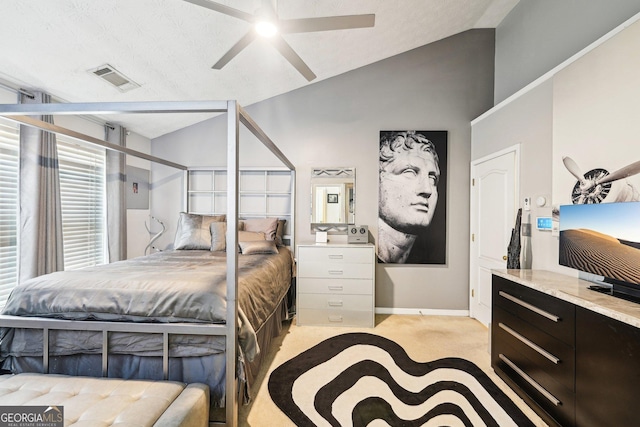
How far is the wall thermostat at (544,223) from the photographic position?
7.10 ft

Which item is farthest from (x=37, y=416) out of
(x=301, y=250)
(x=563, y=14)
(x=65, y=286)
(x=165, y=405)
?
(x=563, y=14)

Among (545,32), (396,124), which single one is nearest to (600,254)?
(545,32)

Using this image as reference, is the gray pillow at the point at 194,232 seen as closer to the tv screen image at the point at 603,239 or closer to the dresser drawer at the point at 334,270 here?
the dresser drawer at the point at 334,270

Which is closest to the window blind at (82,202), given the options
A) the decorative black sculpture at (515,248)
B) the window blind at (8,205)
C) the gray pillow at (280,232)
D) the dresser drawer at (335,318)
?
the window blind at (8,205)

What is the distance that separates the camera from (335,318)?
296cm

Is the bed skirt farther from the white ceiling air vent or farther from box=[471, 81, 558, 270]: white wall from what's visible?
box=[471, 81, 558, 270]: white wall

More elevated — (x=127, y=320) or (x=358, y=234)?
(x=358, y=234)

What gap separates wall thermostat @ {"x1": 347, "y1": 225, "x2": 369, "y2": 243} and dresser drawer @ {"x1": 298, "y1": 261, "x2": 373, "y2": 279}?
0.35 metres

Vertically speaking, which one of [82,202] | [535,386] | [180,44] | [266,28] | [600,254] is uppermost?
[180,44]

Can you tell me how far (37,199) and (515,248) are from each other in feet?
13.4

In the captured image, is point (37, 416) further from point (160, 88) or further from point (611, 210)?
point (611, 210)

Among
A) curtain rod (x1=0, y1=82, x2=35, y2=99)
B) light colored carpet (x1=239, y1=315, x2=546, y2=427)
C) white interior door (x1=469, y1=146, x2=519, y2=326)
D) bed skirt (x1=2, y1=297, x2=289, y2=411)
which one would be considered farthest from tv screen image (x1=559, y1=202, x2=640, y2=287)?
curtain rod (x1=0, y1=82, x2=35, y2=99)

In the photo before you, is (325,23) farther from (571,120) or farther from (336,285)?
(336,285)

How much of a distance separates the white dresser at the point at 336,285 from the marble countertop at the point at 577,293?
4.16 feet
